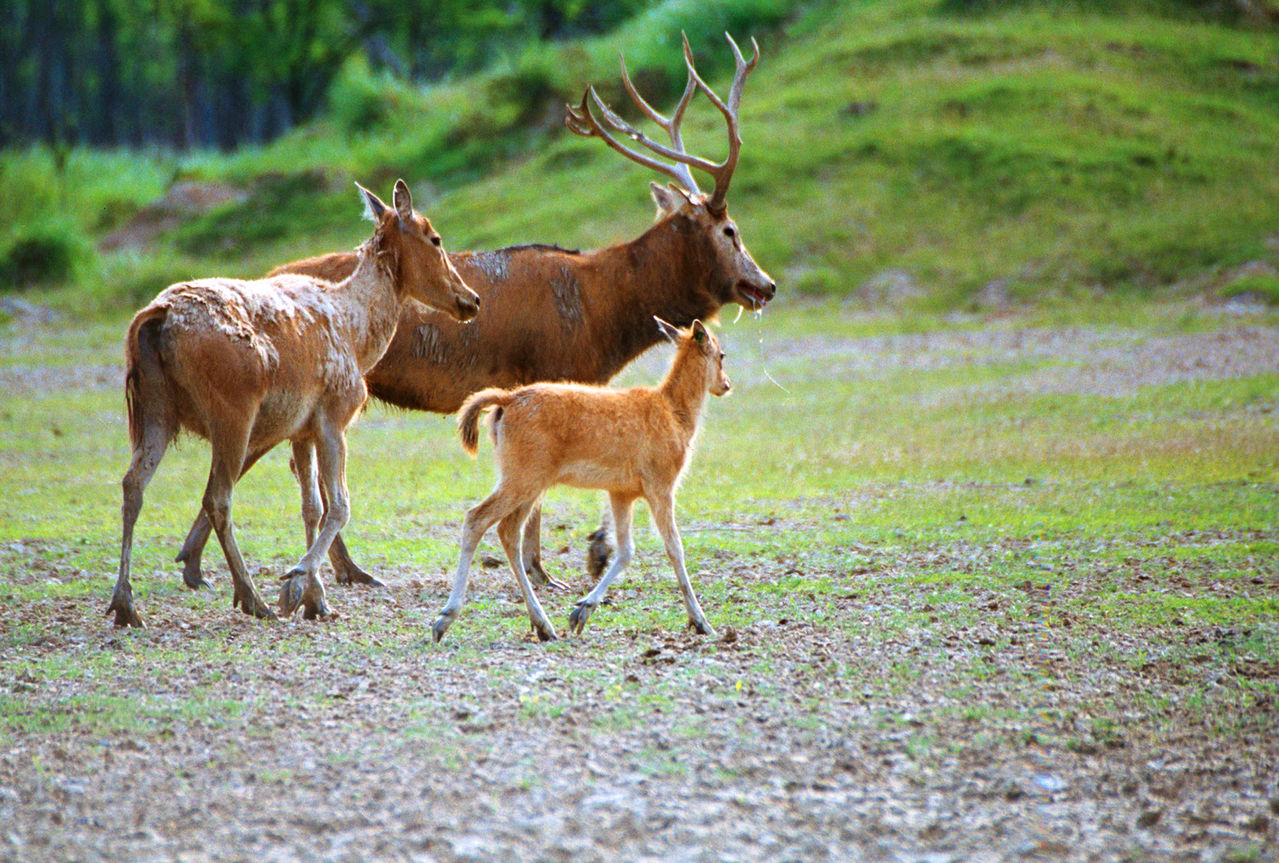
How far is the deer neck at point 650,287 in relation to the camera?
10.7 meters

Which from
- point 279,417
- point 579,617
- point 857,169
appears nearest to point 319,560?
point 279,417

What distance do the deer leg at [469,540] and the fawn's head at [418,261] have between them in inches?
84.5

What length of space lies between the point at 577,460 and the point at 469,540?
70 cm

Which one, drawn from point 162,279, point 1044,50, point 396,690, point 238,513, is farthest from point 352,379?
point 1044,50

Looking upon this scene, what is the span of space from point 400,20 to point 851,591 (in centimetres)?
4632

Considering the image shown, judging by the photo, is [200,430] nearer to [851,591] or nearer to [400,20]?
[851,591]

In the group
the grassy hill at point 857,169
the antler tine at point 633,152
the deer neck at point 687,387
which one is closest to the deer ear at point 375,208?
the deer neck at point 687,387

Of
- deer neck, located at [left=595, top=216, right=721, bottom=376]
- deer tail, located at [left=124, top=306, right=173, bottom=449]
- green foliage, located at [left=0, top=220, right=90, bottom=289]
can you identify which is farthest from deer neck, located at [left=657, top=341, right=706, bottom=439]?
green foliage, located at [left=0, top=220, right=90, bottom=289]

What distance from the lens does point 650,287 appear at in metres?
10.9

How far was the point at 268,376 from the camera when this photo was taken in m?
7.93

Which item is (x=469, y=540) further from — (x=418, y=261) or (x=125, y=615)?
(x=418, y=261)

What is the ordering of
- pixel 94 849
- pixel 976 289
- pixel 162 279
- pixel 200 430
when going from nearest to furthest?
pixel 94 849 < pixel 200 430 < pixel 976 289 < pixel 162 279

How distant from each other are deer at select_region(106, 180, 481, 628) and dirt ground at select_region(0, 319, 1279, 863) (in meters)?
0.57

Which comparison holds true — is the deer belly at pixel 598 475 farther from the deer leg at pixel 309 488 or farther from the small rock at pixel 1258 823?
the small rock at pixel 1258 823
